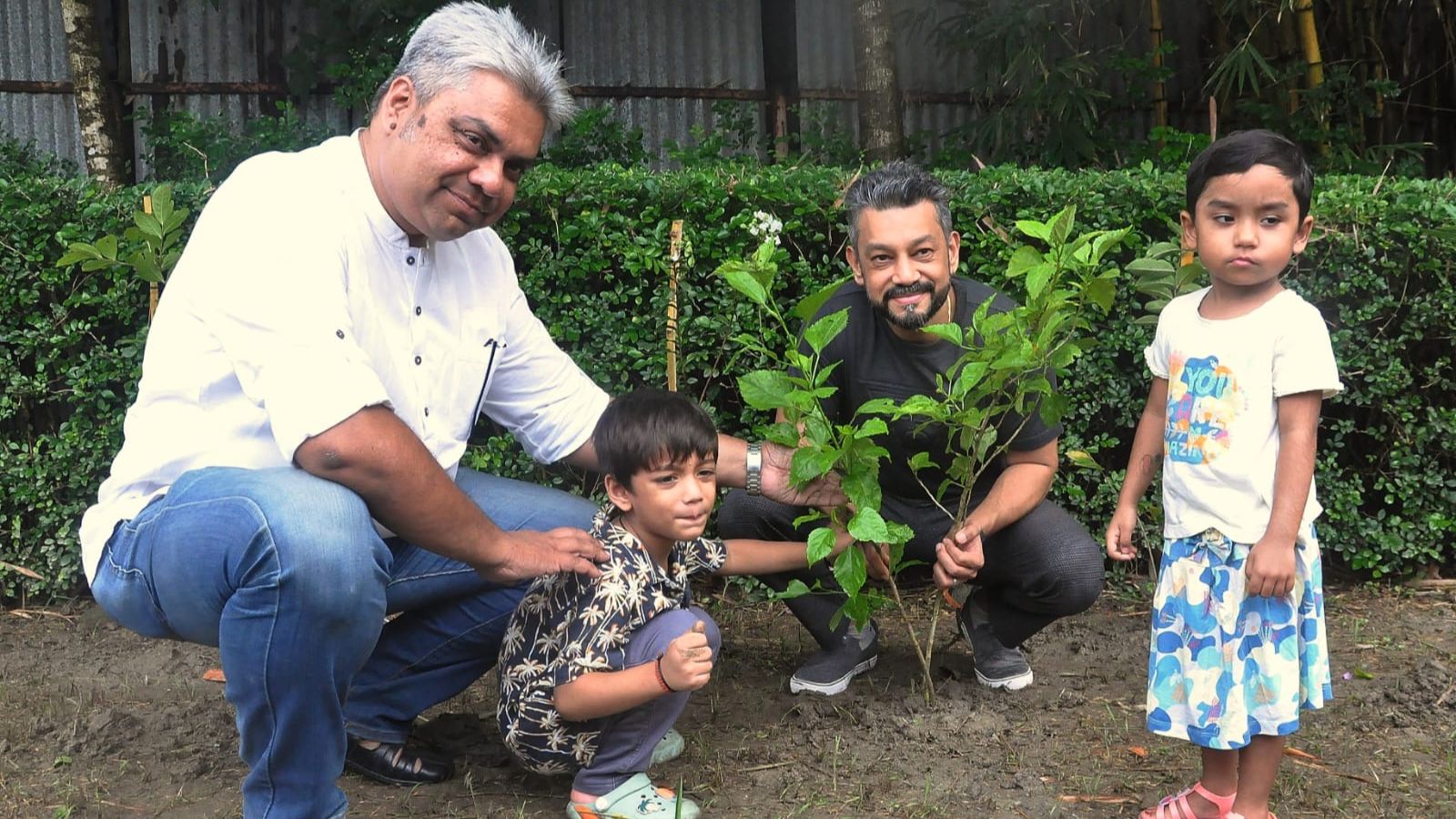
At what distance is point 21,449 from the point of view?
4.23 m

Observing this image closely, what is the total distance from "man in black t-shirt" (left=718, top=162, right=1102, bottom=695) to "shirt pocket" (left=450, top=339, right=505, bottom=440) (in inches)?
35.2

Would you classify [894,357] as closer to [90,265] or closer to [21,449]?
[90,265]

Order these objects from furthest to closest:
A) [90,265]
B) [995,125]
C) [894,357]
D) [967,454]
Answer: [995,125]
[90,265]
[894,357]
[967,454]

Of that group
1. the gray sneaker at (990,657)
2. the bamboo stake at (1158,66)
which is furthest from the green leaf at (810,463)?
the bamboo stake at (1158,66)

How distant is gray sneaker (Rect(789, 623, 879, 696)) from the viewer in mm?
3430

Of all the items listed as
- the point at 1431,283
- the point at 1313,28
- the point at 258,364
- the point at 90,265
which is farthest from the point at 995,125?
the point at 258,364

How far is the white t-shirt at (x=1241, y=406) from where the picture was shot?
8.05 feet

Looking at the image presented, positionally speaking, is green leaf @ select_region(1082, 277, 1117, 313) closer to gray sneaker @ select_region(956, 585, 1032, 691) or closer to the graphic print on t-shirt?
the graphic print on t-shirt

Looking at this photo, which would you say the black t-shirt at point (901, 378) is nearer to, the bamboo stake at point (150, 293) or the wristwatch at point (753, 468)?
the wristwatch at point (753, 468)

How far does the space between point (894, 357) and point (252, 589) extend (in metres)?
1.72

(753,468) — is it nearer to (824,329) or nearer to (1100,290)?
(824,329)

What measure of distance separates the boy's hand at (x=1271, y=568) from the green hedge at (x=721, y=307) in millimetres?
1735

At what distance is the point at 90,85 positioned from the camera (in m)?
5.72

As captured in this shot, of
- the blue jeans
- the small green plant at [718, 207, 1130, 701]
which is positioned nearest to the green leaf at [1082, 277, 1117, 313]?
the small green plant at [718, 207, 1130, 701]
